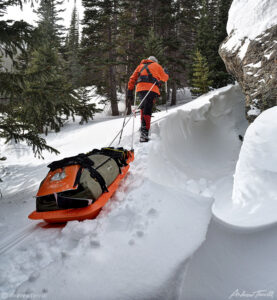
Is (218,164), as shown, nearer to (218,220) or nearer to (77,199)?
(218,220)

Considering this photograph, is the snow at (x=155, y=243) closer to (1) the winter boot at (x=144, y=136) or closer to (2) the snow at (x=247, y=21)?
(1) the winter boot at (x=144, y=136)

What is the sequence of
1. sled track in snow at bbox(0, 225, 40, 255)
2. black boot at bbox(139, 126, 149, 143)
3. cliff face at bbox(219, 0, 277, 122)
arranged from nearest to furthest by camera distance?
sled track in snow at bbox(0, 225, 40, 255), black boot at bbox(139, 126, 149, 143), cliff face at bbox(219, 0, 277, 122)

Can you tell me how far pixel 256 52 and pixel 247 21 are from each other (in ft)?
5.30

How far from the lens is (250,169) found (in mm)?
3404

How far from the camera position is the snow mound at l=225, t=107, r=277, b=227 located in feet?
9.18

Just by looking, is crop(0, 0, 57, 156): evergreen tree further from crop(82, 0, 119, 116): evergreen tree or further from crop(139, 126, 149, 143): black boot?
crop(82, 0, 119, 116): evergreen tree

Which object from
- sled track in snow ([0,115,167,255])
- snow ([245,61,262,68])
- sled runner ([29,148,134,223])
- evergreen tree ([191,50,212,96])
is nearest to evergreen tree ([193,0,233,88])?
→ evergreen tree ([191,50,212,96])

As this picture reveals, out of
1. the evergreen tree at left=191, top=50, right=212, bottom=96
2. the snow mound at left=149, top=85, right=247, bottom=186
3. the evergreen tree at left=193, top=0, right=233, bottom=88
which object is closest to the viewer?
the snow mound at left=149, top=85, right=247, bottom=186

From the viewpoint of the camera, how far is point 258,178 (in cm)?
319

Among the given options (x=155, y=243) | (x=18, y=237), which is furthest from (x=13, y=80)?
(x=155, y=243)

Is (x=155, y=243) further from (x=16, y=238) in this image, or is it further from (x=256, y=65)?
(x=256, y=65)

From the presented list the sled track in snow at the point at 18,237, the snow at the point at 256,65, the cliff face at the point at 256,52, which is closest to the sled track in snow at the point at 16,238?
the sled track in snow at the point at 18,237

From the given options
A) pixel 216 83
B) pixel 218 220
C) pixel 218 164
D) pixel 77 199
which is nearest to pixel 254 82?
pixel 218 164

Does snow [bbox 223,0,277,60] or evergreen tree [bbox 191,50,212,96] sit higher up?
snow [bbox 223,0,277,60]
